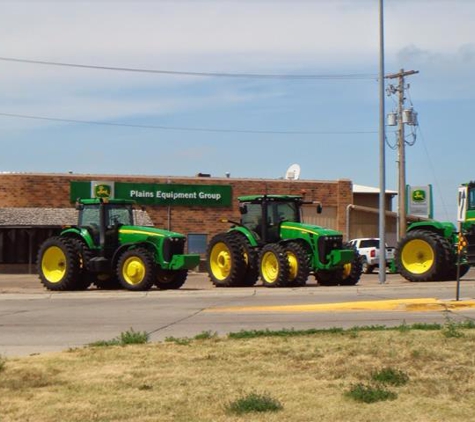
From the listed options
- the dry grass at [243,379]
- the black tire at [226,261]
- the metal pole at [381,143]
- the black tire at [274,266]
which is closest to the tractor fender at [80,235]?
the black tire at [226,261]

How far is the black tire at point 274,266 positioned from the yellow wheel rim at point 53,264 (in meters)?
5.73

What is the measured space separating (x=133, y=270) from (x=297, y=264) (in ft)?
14.8

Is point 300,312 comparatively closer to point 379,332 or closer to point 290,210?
point 379,332

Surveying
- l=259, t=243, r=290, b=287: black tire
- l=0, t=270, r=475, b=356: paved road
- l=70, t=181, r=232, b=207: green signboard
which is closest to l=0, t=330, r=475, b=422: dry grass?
l=0, t=270, r=475, b=356: paved road

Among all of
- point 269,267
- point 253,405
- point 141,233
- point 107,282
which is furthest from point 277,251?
point 253,405

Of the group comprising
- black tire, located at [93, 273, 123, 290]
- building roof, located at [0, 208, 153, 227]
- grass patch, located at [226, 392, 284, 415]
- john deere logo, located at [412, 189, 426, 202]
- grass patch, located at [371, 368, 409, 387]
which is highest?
john deere logo, located at [412, 189, 426, 202]

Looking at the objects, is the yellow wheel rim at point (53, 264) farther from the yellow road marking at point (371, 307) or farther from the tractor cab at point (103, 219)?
the yellow road marking at point (371, 307)

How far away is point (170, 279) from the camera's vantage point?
2623 centimetres

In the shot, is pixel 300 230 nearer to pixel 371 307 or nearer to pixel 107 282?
pixel 107 282

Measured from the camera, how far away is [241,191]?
47812 millimetres

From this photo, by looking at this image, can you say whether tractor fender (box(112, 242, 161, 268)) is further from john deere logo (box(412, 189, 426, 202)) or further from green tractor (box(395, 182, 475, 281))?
john deere logo (box(412, 189, 426, 202))

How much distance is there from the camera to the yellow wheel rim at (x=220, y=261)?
1038 inches

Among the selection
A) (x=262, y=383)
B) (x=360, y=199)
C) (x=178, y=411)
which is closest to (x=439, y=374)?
(x=262, y=383)

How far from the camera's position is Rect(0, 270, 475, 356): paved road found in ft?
47.8
